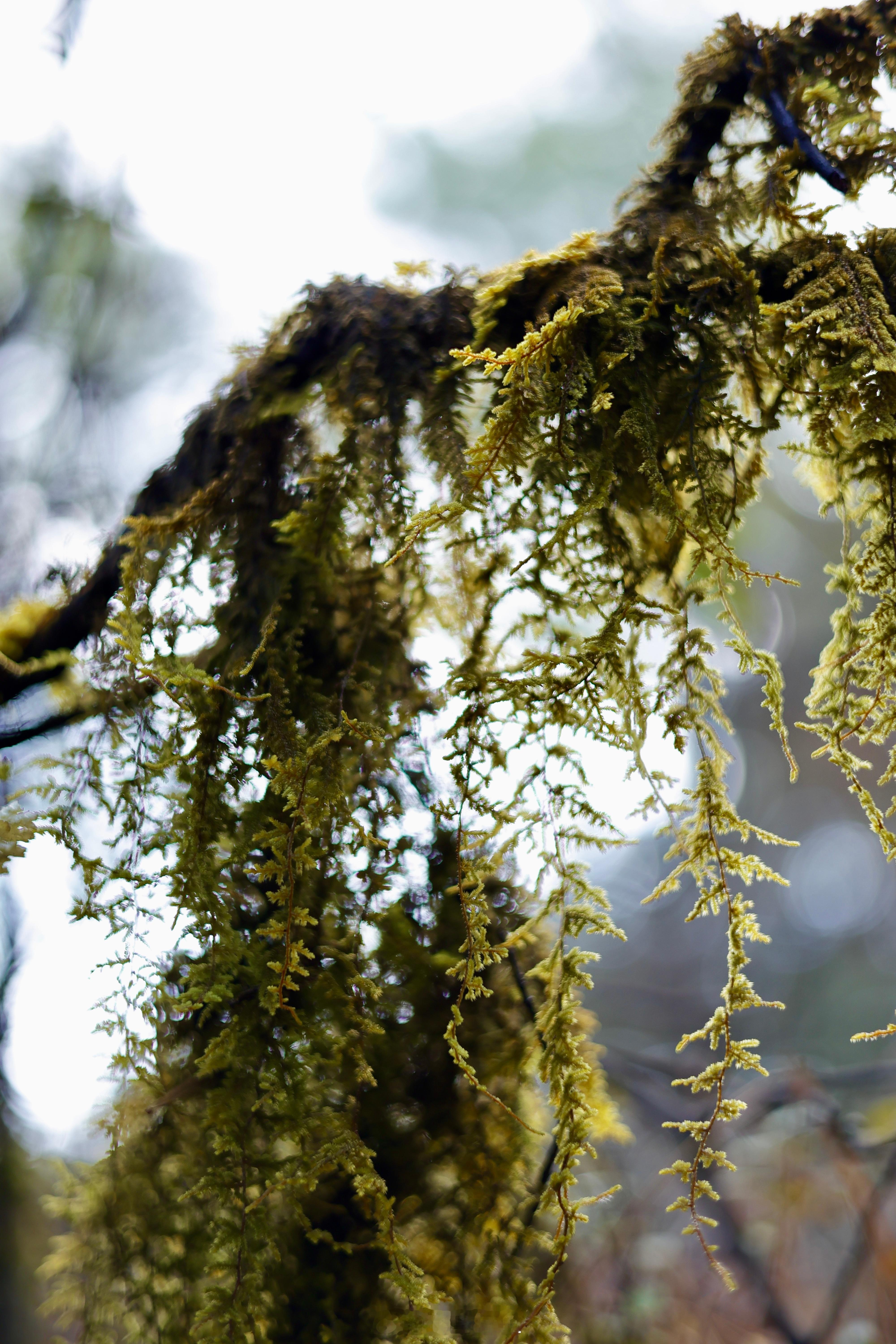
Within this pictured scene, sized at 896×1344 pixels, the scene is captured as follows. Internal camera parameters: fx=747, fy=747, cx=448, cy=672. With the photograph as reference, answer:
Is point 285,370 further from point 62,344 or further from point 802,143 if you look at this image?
point 62,344

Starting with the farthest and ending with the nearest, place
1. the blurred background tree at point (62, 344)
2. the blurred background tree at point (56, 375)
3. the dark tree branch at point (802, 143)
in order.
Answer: the blurred background tree at point (62, 344) < the blurred background tree at point (56, 375) < the dark tree branch at point (802, 143)

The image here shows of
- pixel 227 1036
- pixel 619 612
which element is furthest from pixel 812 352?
pixel 227 1036

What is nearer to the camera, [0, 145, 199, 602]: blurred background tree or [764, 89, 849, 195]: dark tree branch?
[764, 89, 849, 195]: dark tree branch

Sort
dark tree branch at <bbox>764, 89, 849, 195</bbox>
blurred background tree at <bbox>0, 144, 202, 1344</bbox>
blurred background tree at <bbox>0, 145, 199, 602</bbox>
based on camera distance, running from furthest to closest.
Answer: blurred background tree at <bbox>0, 145, 199, 602</bbox>
blurred background tree at <bbox>0, 144, 202, 1344</bbox>
dark tree branch at <bbox>764, 89, 849, 195</bbox>

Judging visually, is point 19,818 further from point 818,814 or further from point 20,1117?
point 818,814

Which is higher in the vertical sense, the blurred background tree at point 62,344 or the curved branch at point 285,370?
the blurred background tree at point 62,344

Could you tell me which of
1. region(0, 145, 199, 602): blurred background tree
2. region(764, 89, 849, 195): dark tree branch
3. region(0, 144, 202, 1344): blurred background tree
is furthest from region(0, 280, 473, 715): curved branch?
region(0, 145, 199, 602): blurred background tree

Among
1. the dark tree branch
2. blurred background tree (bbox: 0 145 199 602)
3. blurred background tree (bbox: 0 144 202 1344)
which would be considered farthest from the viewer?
blurred background tree (bbox: 0 145 199 602)

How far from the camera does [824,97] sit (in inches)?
21.7

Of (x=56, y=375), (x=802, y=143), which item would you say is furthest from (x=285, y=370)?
(x=56, y=375)

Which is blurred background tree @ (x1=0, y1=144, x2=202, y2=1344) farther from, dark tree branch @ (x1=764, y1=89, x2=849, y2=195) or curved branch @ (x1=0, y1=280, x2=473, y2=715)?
dark tree branch @ (x1=764, y1=89, x2=849, y2=195)

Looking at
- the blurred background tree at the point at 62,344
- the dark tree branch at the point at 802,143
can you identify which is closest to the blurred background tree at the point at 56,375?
the blurred background tree at the point at 62,344

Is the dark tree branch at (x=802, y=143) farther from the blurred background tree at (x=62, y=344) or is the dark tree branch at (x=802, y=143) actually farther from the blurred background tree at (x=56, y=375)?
the blurred background tree at (x=62, y=344)

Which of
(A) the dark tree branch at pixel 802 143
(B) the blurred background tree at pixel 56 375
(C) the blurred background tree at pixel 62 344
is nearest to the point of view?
(A) the dark tree branch at pixel 802 143
